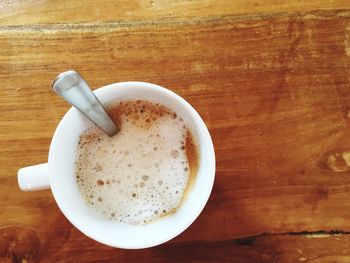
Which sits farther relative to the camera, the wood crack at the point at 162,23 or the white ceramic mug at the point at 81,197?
the wood crack at the point at 162,23

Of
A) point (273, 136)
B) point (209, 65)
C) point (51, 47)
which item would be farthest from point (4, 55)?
point (273, 136)

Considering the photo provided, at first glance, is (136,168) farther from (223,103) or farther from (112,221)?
(223,103)

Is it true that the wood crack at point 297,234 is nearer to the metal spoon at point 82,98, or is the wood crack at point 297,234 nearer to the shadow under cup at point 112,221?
the shadow under cup at point 112,221

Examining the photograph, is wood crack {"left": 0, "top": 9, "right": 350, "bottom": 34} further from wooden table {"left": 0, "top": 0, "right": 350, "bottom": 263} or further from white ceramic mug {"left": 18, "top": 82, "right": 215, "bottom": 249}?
white ceramic mug {"left": 18, "top": 82, "right": 215, "bottom": 249}

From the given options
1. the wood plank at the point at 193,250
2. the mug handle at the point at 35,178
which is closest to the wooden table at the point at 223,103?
the wood plank at the point at 193,250

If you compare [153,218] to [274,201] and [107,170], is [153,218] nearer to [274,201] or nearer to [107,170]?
[107,170]
